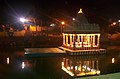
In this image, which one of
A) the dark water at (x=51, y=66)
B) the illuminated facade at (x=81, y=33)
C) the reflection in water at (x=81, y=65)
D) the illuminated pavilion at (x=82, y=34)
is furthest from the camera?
the illuminated facade at (x=81, y=33)

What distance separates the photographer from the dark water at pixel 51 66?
11.8m

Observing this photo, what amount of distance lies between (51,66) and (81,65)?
2.00 meters

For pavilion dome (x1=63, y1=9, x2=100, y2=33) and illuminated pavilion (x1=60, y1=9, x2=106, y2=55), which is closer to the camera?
illuminated pavilion (x1=60, y1=9, x2=106, y2=55)

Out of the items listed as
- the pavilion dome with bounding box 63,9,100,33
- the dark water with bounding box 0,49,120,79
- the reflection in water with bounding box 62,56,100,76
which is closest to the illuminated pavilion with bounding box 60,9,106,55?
the pavilion dome with bounding box 63,9,100,33

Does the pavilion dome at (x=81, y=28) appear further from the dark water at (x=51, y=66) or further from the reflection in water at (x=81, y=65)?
the reflection in water at (x=81, y=65)

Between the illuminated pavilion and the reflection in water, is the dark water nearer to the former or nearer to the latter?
the reflection in water

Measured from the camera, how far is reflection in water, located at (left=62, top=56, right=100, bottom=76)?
12.7 metres

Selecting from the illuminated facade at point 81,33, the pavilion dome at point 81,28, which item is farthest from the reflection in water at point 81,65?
the pavilion dome at point 81,28

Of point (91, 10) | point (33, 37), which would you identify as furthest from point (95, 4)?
point (33, 37)

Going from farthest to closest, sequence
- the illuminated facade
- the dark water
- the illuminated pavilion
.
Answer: the illuminated facade, the illuminated pavilion, the dark water

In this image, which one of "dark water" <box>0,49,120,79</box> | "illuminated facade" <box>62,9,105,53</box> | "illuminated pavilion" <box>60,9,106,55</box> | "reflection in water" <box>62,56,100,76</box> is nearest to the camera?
"dark water" <box>0,49,120,79</box>

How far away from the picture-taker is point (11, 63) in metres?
14.4

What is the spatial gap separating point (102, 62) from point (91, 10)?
17997mm

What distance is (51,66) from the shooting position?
13.2 metres
